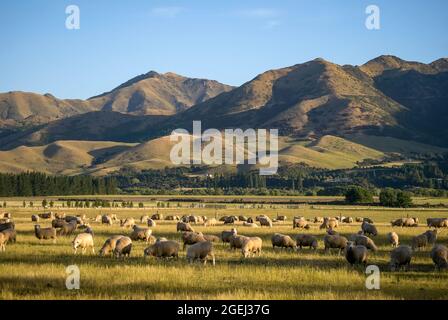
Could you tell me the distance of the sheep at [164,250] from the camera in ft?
99.3

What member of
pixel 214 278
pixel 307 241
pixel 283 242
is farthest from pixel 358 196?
pixel 214 278

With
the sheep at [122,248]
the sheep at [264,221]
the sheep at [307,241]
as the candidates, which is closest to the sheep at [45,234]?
the sheep at [122,248]

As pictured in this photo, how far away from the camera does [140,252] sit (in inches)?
1281

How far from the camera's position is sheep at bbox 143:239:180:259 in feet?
99.3

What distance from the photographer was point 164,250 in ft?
99.3

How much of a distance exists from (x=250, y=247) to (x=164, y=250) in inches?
189

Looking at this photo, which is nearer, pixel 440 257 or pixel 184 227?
pixel 440 257

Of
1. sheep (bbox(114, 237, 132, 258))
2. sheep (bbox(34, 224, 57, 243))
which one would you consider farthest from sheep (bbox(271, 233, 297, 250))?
sheep (bbox(34, 224, 57, 243))

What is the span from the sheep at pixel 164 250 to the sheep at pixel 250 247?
12.0 ft

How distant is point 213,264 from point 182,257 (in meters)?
3.59

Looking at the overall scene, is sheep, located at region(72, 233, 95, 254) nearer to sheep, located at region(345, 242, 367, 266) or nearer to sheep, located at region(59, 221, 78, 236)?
sheep, located at region(59, 221, 78, 236)

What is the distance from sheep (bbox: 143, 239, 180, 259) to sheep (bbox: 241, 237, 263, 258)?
367cm

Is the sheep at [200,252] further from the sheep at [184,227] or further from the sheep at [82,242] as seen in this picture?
the sheep at [184,227]

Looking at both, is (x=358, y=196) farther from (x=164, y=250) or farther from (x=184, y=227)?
(x=164, y=250)
